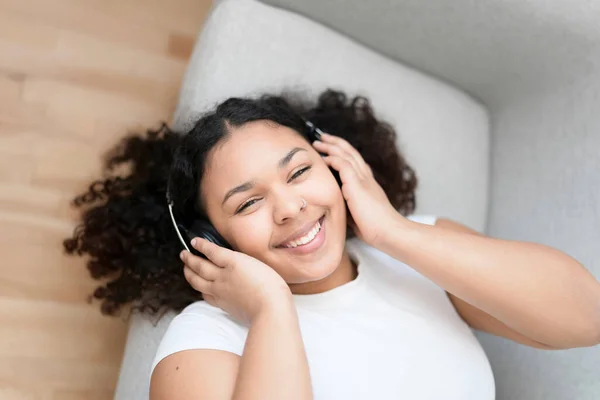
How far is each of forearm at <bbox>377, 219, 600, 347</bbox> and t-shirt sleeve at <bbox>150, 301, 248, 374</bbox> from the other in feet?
1.01

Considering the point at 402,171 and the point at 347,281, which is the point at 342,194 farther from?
the point at 402,171

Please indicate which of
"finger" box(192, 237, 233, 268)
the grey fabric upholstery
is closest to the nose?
"finger" box(192, 237, 233, 268)

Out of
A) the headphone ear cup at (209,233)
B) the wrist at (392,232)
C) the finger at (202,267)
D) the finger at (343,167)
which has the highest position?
the finger at (343,167)

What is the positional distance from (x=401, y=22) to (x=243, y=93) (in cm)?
40

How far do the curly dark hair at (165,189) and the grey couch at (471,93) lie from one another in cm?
6

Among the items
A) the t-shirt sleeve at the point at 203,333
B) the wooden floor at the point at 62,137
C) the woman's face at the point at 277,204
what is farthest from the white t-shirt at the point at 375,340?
the wooden floor at the point at 62,137

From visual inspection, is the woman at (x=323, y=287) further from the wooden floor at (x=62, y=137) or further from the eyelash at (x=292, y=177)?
the wooden floor at (x=62, y=137)

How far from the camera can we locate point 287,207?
0.89m

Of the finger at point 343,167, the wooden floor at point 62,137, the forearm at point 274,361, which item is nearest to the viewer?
the forearm at point 274,361

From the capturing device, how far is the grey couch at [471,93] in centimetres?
115

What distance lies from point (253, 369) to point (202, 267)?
233mm

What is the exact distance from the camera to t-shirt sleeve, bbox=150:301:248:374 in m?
0.89

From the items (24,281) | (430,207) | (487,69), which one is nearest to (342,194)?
(430,207)

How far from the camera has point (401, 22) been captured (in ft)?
4.17
